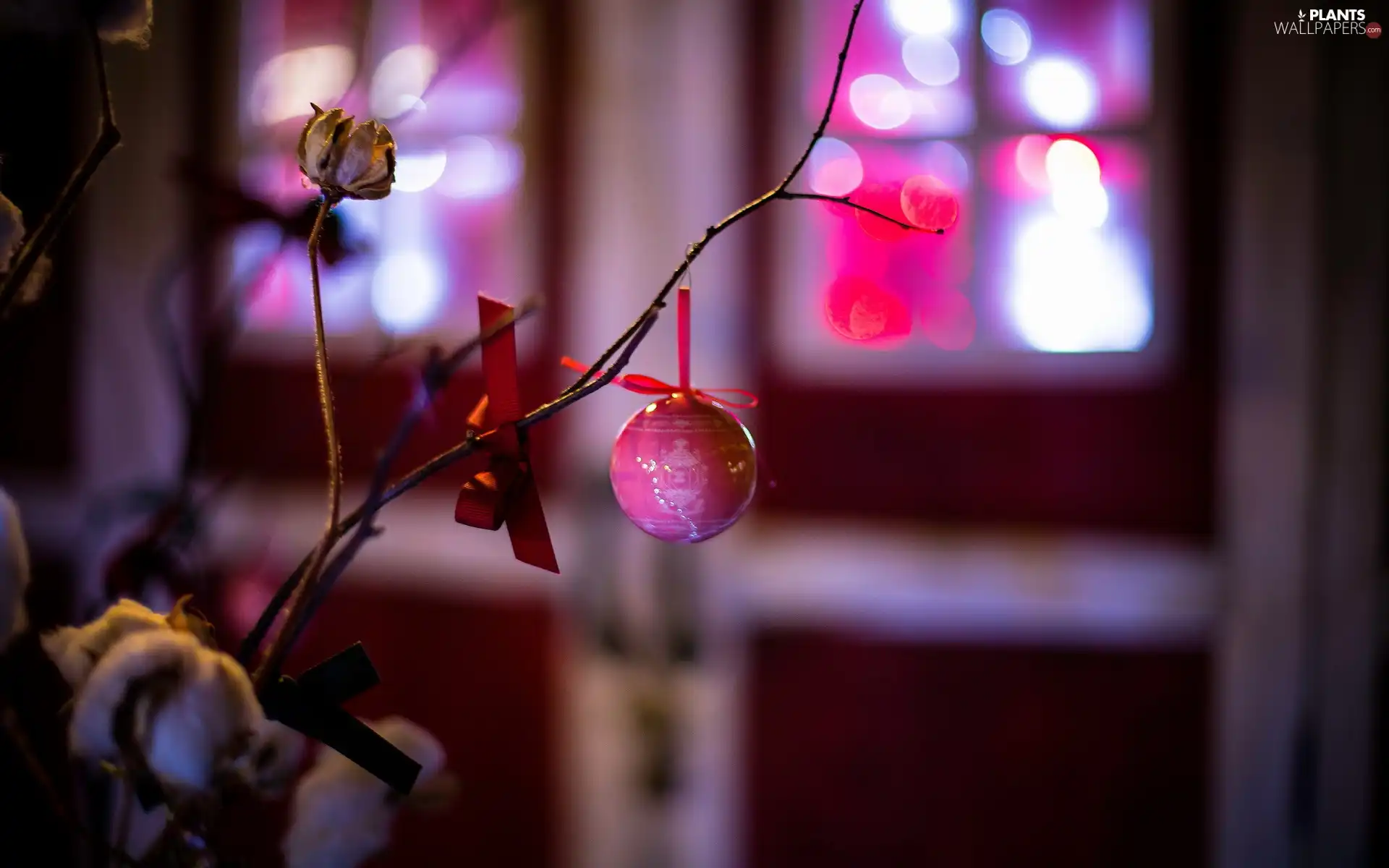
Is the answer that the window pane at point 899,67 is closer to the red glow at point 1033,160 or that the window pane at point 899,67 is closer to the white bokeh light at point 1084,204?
the red glow at point 1033,160

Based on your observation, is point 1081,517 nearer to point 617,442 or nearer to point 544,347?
point 544,347

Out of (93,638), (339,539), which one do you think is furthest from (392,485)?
(93,638)

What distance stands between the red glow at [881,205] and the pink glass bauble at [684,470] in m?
1.06

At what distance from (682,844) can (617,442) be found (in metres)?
1.24

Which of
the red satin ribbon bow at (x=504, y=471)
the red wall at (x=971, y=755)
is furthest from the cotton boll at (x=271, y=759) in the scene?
the red wall at (x=971, y=755)

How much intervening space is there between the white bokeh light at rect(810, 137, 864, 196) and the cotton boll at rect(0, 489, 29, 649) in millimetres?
1324

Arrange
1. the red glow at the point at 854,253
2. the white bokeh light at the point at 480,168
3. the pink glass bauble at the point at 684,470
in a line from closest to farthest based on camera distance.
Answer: the pink glass bauble at the point at 684,470
the red glow at the point at 854,253
the white bokeh light at the point at 480,168

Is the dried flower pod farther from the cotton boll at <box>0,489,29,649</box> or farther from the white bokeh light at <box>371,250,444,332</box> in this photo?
the white bokeh light at <box>371,250,444,332</box>

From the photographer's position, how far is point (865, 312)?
152 cm

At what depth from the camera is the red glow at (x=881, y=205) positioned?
1.49 m

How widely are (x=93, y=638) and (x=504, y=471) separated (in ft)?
0.66

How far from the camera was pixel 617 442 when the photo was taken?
542 millimetres

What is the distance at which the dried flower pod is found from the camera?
400mm

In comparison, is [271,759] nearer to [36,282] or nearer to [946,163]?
[36,282]
